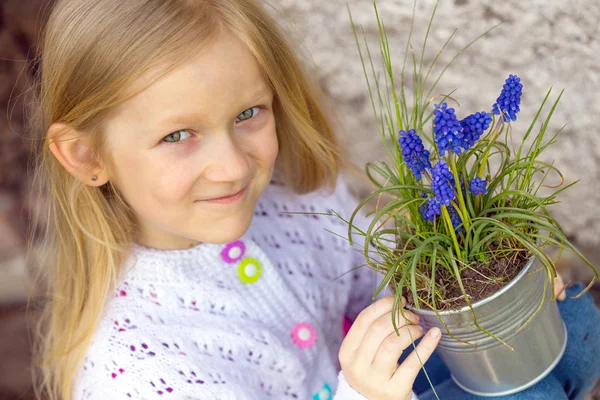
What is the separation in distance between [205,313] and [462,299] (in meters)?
0.62

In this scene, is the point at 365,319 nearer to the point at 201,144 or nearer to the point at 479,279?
the point at 479,279

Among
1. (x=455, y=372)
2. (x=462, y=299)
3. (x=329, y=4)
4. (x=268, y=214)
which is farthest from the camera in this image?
(x=329, y=4)

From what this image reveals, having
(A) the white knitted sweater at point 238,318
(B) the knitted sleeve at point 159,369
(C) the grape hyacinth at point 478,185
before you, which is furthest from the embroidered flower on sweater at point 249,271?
(C) the grape hyacinth at point 478,185

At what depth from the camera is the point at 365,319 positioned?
1.12m

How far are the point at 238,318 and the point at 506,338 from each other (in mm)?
600

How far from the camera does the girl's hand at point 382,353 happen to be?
108 centimetres

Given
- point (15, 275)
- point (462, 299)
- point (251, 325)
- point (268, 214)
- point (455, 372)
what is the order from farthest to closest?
point (15, 275) < point (268, 214) < point (251, 325) < point (455, 372) < point (462, 299)

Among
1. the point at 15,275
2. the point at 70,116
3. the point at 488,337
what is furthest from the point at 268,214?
the point at 15,275

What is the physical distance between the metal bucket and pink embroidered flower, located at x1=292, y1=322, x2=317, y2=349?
391mm

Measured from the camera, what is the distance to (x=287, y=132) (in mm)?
1524

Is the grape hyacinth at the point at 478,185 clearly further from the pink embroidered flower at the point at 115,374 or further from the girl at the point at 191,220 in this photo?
the pink embroidered flower at the point at 115,374

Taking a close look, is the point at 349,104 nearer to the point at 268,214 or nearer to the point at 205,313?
the point at 268,214

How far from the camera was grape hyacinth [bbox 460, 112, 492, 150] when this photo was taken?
37.0 inches

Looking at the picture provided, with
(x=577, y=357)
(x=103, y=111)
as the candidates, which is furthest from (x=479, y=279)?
(x=103, y=111)
